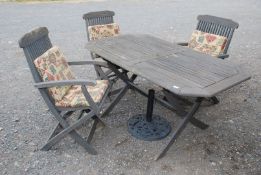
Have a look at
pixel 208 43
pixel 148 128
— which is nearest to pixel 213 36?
pixel 208 43

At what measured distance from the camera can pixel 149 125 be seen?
148 inches

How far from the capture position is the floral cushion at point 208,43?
14.6 ft

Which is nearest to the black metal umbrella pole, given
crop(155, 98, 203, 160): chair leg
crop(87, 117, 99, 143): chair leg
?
crop(155, 98, 203, 160): chair leg

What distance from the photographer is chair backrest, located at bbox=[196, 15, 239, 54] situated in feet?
14.6

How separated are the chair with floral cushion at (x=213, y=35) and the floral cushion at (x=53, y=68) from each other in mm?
2006

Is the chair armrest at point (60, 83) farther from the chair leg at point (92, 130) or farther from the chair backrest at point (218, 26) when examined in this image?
the chair backrest at point (218, 26)

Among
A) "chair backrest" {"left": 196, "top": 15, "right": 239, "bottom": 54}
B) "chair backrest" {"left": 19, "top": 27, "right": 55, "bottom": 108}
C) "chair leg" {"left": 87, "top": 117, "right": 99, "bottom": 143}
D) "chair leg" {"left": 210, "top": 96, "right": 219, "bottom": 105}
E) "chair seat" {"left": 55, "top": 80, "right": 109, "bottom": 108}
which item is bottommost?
"chair leg" {"left": 210, "top": 96, "right": 219, "bottom": 105}

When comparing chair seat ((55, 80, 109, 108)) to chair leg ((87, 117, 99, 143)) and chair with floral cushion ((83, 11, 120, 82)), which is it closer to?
chair leg ((87, 117, 99, 143))

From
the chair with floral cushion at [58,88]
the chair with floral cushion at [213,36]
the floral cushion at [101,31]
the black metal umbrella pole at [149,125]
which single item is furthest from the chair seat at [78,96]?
the floral cushion at [101,31]

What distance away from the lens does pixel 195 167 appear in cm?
313

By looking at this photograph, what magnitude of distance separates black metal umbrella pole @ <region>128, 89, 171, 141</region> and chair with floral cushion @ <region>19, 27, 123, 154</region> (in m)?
0.51

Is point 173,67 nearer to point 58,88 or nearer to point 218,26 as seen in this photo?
point 58,88

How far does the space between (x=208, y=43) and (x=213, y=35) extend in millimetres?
143

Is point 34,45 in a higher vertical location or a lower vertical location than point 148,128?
higher
